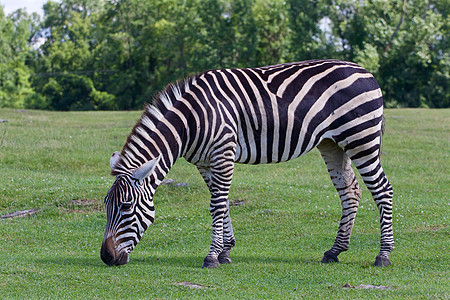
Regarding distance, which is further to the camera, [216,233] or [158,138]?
[216,233]

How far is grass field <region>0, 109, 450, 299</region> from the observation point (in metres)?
7.16

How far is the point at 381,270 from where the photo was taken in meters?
8.21

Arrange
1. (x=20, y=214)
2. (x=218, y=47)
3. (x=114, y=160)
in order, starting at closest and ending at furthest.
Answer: (x=114, y=160) → (x=20, y=214) → (x=218, y=47)

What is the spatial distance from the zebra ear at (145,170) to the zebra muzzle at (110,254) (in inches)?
36.4

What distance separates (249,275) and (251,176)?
9.49 metres

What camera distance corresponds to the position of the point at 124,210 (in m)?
7.79

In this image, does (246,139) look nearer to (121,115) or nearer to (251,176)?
(251,176)

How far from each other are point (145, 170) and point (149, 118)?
3.12 feet

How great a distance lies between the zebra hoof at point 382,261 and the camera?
8.52 metres

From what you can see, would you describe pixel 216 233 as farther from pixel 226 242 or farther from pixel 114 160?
pixel 114 160

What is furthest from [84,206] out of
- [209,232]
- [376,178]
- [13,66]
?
[13,66]

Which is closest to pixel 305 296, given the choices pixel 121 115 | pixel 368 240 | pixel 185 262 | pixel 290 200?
pixel 185 262

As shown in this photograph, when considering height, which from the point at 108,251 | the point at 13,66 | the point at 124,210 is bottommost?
the point at 108,251

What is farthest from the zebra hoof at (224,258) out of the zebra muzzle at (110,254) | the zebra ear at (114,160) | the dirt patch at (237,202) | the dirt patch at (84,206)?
the dirt patch at (84,206)
